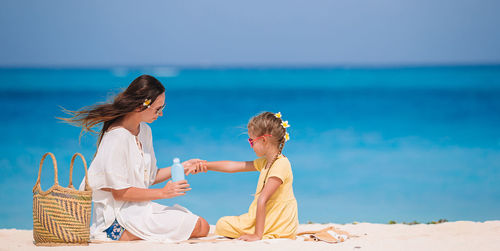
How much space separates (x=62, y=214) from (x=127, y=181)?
1.72 ft

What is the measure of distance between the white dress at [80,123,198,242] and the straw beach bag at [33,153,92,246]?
0.20m

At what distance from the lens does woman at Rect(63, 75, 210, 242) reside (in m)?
4.42

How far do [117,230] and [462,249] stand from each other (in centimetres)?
248

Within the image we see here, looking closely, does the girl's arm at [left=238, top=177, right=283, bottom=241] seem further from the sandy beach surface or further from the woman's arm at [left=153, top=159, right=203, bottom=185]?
the woman's arm at [left=153, top=159, right=203, bottom=185]

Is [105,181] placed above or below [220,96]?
below

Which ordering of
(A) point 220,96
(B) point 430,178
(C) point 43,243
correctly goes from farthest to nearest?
(A) point 220,96 → (B) point 430,178 → (C) point 43,243

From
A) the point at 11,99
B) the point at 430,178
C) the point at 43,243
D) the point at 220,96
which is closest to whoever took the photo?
the point at 43,243

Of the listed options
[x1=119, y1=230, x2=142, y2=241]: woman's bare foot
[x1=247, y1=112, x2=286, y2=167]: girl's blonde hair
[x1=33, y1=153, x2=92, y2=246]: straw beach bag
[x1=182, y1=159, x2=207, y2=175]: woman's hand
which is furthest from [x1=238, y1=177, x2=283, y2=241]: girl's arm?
[x1=33, y1=153, x2=92, y2=246]: straw beach bag

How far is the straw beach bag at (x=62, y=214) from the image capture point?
13.8 ft

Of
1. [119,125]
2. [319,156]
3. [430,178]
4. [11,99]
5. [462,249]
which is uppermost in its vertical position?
[11,99]

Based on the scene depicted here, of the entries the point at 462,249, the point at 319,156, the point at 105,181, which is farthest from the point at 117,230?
the point at 319,156

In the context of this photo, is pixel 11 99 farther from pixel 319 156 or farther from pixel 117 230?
pixel 117 230

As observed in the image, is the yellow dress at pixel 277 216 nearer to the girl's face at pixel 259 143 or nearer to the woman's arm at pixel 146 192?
the girl's face at pixel 259 143

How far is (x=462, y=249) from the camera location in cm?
438
